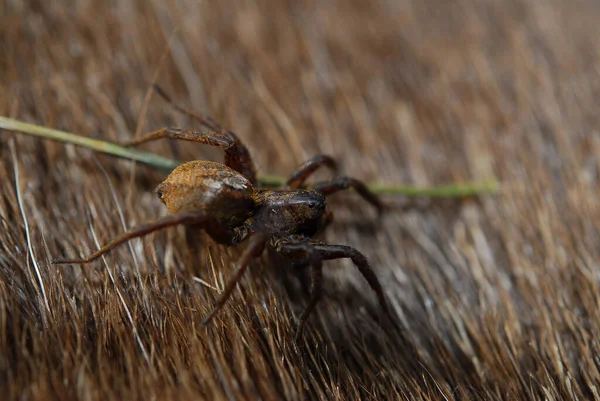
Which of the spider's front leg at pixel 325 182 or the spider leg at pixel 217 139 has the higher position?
the spider leg at pixel 217 139

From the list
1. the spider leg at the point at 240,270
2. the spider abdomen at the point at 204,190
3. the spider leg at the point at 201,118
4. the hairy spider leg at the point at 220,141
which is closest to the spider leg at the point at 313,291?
the spider leg at the point at 240,270

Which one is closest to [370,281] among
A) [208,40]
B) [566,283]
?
[566,283]

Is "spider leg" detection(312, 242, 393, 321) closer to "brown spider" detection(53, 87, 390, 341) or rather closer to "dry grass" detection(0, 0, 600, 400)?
"brown spider" detection(53, 87, 390, 341)

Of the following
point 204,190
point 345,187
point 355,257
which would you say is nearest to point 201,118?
point 204,190

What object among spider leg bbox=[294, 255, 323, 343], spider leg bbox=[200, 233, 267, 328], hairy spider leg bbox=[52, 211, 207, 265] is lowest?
spider leg bbox=[294, 255, 323, 343]

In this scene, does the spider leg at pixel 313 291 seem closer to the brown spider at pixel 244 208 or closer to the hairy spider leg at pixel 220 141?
the brown spider at pixel 244 208

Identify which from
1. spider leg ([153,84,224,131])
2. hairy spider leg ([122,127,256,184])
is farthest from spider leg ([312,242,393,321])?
spider leg ([153,84,224,131])

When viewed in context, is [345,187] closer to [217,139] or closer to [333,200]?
[333,200]

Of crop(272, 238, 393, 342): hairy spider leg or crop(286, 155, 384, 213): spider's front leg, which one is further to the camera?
crop(286, 155, 384, 213): spider's front leg
